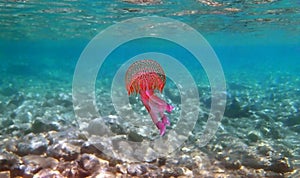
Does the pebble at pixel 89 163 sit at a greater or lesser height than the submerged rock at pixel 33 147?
greater

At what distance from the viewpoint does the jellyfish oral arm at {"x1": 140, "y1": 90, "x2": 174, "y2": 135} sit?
315 cm

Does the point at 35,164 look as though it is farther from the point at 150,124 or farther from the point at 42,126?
the point at 150,124

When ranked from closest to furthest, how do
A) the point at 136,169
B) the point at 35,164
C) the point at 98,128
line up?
1. the point at 35,164
2. the point at 136,169
3. the point at 98,128

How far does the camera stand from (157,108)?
10.5 feet

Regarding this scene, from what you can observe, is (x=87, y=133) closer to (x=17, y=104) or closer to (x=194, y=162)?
(x=194, y=162)

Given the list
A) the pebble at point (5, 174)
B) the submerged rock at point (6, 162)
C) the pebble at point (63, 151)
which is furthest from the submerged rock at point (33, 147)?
the pebble at point (5, 174)

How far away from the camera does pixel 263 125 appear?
10086 millimetres

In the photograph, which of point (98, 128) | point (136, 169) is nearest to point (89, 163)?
point (136, 169)

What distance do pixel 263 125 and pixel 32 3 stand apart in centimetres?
1453

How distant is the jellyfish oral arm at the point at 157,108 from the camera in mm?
3150

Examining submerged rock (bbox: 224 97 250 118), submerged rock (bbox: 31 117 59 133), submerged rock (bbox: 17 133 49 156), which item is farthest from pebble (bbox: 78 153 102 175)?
submerged rock (bbox: 224 97 250 118)

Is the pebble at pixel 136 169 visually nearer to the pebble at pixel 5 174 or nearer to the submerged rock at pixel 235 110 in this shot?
the pebble at pixel 5 174

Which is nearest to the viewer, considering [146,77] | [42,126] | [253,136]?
[146,77]

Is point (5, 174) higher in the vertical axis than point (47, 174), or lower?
lower
